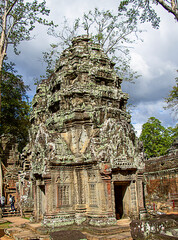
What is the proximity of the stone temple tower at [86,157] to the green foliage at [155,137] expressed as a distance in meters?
26.2

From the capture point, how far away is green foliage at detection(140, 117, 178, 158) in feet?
116

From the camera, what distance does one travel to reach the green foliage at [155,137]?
35469 mm

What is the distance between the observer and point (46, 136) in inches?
374

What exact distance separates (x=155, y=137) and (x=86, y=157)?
94.2 ft

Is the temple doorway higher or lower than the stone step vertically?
higher

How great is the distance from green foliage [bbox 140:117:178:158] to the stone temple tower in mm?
26198

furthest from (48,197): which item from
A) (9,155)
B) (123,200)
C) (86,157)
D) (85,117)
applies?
(9,155)

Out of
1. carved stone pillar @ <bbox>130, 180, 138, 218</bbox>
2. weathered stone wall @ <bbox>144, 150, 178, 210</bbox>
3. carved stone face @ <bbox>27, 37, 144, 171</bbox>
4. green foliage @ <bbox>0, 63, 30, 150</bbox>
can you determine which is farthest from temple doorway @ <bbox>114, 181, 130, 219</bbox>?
green foliage @ <bbox>0, 63, 30, 150</bbox>

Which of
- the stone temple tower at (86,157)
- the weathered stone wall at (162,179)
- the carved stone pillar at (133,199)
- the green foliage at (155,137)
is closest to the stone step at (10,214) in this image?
the stone temple tower at (86,157)

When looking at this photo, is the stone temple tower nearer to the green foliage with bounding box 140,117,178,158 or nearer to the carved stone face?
the carved stone face

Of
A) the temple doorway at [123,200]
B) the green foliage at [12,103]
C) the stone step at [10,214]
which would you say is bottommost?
the stone step at [10,214]

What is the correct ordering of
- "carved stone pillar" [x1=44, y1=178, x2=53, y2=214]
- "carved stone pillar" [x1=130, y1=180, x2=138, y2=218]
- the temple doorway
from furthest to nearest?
the temple doorway < "carved stone pillar" [x1=130, y1=180, x2=138, y2=218] < "carved stone pillar" [x1=44, y1=178, x2=53, y2=214]

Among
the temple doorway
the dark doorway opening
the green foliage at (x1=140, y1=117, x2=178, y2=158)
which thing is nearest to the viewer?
the temple doorway

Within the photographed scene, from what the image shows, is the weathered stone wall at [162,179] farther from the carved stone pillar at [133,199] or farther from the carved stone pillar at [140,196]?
the carved stone pillar at [133,199]
